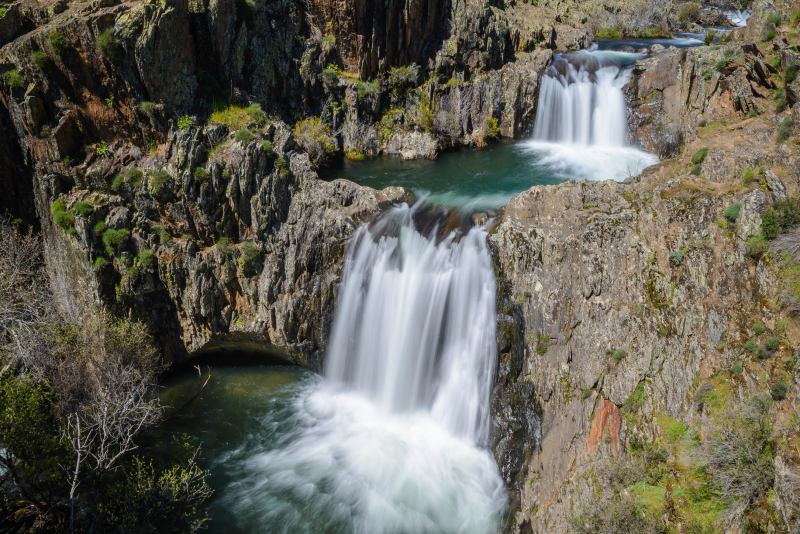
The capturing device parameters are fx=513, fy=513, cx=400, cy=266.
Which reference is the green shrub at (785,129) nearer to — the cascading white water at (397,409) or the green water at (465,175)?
the cascading white water at (397,409)

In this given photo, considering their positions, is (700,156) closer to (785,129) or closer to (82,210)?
(785,129)

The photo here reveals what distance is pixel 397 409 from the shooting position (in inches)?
805

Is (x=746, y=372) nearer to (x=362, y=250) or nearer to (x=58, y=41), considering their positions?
(x=362, y=250)

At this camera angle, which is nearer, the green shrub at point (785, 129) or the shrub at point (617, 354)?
the shrub at point (617, 354)

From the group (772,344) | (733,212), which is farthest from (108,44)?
(772,344)

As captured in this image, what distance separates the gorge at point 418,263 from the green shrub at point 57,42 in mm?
81

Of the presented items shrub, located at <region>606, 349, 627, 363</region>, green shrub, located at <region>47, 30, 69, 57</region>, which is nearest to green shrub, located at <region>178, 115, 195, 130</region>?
green shrub, located at <region>47, 30, 69, 57</region>

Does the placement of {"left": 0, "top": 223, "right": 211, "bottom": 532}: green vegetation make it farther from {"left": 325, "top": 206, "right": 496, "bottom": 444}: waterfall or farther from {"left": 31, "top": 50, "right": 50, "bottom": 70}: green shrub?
{"left": 31, "top": 50, "right": 50, "bottom": 70}: green shrub

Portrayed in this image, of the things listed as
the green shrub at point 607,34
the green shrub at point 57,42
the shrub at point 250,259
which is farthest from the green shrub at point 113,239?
the green shrub at point 607,34

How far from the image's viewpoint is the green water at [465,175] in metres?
25.5

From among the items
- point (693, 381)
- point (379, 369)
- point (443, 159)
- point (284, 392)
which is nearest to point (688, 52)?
point (443, 159)

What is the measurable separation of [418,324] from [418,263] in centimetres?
245

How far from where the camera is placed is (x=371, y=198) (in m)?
22.1

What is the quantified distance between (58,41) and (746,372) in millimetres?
27647
